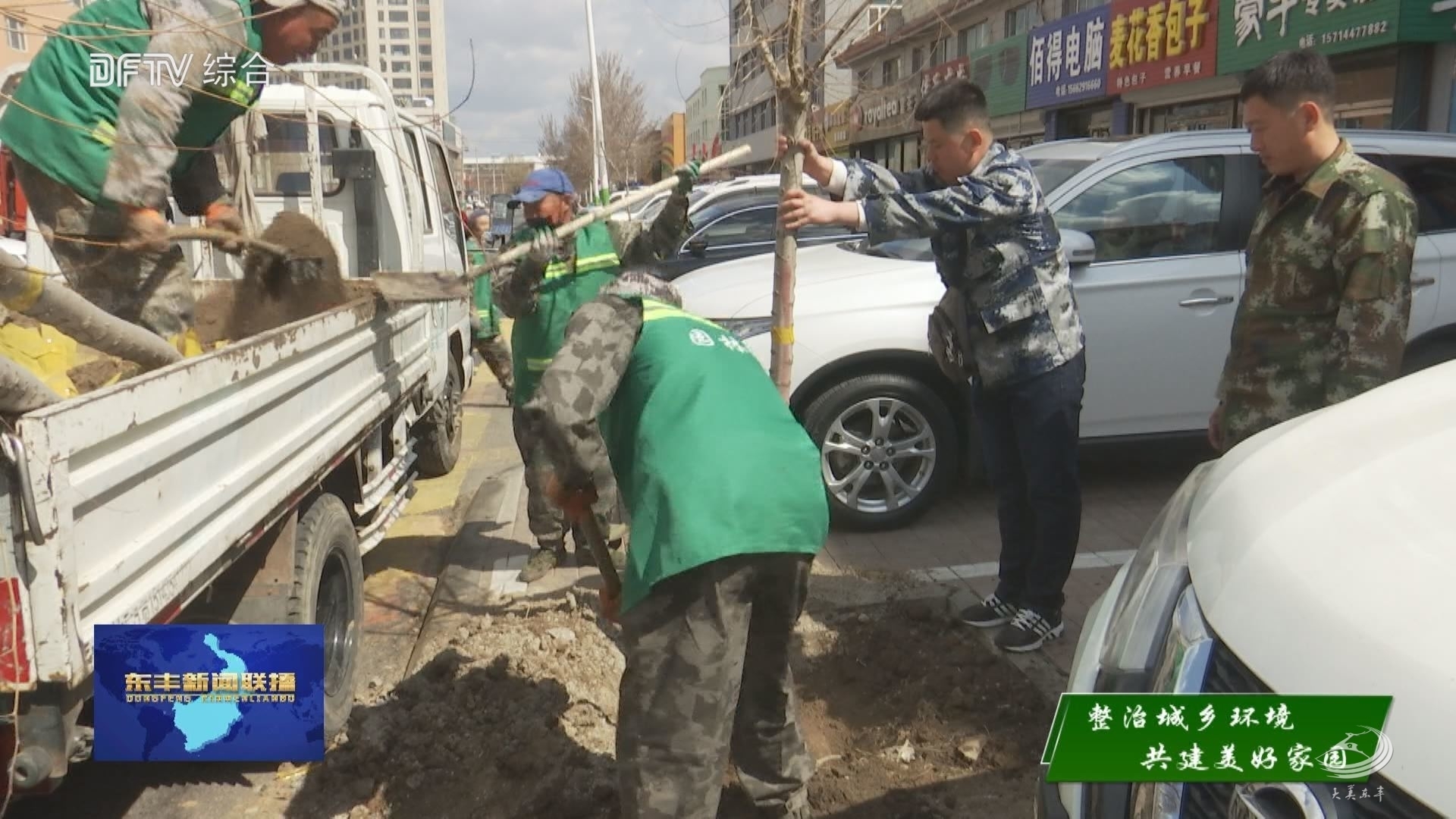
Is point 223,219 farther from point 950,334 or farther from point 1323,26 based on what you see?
point 1323,26

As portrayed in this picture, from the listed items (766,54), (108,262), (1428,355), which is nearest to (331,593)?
(108,262)

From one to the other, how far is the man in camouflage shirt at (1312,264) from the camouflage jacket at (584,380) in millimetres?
2001

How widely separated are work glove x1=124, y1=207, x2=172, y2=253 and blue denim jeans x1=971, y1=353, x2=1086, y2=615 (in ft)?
9.37

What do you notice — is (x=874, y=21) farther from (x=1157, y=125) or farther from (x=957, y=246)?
(x=1157, y=125)

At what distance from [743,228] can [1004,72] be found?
13.4 metres

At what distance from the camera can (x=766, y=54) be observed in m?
3.49

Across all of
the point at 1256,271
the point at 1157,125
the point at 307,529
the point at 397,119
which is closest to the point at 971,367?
the point at 1256,271

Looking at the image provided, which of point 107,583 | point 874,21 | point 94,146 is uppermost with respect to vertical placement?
point 874,21

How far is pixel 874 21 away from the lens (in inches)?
148

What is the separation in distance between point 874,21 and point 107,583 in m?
2.91

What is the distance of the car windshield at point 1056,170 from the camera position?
542 cm

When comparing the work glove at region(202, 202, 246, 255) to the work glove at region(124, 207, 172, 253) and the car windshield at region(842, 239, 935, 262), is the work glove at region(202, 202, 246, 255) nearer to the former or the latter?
the work glove at region(124, 207, 172, 253)

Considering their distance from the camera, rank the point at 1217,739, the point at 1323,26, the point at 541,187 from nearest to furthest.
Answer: the point at 1217,739, the point at 541,187, the point at 1323,26

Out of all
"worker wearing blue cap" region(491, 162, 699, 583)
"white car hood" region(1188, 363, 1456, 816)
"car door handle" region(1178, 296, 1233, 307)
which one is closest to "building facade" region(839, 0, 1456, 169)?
"worker wearing blue cap" region(491, 162, 699, 583)
